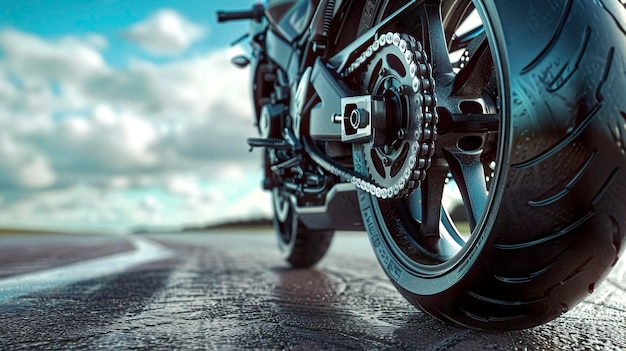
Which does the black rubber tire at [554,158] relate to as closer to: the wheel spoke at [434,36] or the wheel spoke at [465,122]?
the wheel spoke at [465,122]

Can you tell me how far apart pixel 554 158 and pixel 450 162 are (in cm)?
70

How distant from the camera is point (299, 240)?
161 inches

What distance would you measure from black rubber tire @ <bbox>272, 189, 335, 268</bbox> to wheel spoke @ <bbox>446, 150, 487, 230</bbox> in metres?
1.91

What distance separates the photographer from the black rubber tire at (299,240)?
13.4 feet

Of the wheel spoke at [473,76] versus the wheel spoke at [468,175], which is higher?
the wheel spoke at [473,76]

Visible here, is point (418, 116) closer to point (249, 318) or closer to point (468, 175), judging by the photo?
point (468, 175)

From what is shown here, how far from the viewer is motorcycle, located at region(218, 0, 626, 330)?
141 cm

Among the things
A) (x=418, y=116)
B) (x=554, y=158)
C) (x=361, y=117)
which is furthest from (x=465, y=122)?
(x=554, y=158)

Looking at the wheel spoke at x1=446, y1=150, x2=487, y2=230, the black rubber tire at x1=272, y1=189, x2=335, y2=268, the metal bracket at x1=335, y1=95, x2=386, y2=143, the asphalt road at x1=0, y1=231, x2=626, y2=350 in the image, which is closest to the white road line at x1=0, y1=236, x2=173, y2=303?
the asphalt road at x1=0, y1=231, x2=626, y2=350

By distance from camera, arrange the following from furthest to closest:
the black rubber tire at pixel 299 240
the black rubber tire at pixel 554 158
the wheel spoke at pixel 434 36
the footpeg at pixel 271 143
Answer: the black rubber tire at pixel 299 240 → the footpeg at pixel 271 143 → the wheel spoke at pixel 434 36 → the black rubber tire at pixel 554 158

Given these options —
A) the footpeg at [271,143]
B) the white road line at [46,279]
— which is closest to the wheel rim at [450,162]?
the footpeg at [271,143]

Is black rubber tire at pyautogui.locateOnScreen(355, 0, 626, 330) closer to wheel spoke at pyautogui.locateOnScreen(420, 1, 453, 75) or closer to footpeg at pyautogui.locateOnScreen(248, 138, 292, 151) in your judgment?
wheel spoke at pyautogui.locateOnScreen(420, 1, 453, 75)

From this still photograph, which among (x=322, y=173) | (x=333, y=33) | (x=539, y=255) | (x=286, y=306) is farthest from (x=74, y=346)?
(x=333, y=33)

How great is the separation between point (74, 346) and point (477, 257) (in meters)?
1.03
